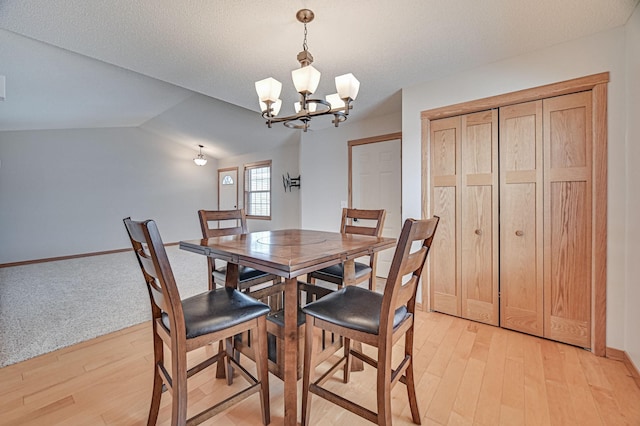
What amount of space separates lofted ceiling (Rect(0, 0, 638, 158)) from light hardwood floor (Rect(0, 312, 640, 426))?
228 cm

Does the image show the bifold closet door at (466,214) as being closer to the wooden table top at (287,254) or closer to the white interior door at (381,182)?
the white interior door at (381,182)

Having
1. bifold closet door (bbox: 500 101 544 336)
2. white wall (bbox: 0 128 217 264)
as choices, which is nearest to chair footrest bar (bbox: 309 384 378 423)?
bifold closet door (bbox: 500 101 544 336)

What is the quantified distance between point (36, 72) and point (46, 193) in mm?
3502

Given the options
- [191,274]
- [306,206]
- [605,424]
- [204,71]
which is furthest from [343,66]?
[191,274]

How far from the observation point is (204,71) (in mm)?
2455

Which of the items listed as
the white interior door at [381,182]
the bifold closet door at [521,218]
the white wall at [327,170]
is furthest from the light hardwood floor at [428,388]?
the white wall at [327,170]

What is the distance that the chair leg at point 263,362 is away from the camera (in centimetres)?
131

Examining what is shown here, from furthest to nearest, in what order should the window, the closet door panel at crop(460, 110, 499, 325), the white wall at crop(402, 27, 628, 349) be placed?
the window
the closet door panel at crop(460, 110, 499, 325)
the white wall at crop(402, 27, 628, 349)

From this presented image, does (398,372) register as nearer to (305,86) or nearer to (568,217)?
(305,86)

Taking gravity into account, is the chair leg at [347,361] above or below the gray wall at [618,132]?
below

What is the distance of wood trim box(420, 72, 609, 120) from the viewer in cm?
193

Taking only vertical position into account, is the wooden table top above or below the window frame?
below

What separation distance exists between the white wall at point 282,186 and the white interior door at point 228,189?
0.85m

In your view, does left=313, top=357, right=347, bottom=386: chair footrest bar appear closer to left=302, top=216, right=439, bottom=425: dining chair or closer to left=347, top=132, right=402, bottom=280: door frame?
left=302, top=216, right=439, bottom=425: dining chair
